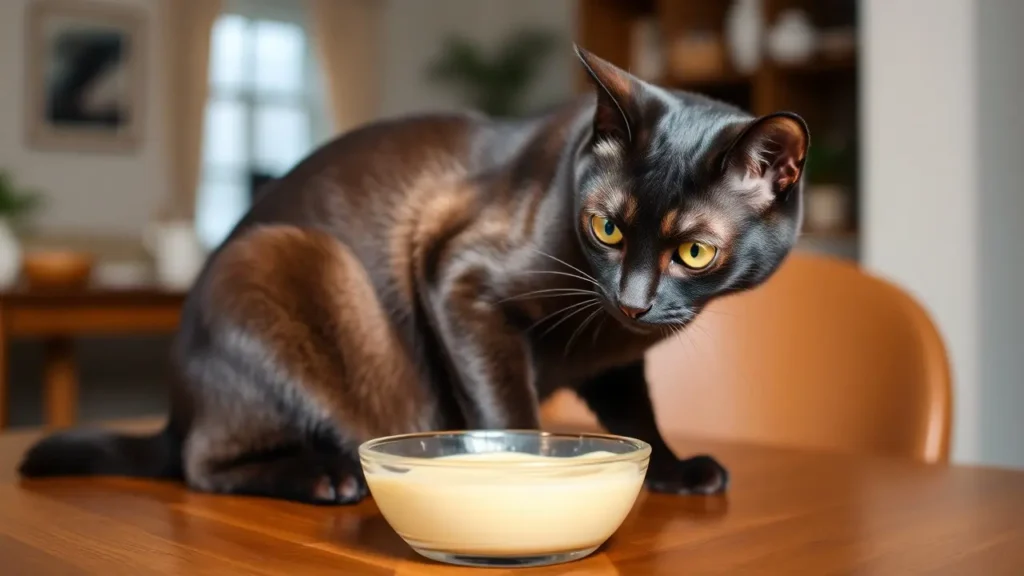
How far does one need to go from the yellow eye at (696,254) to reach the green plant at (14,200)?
384 cm

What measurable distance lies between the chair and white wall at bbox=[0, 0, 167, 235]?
3.97 m

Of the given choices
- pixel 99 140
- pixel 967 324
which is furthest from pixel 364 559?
pixel 99 140

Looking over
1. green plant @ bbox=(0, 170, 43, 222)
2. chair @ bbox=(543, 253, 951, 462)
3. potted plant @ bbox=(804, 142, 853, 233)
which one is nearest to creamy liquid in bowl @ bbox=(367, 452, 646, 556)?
chair @ bbox=(543, 253, 951, 462)

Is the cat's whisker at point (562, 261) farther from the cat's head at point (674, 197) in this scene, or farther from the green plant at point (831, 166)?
the green plant at point (831, 166)

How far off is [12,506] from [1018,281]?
6.72 feet

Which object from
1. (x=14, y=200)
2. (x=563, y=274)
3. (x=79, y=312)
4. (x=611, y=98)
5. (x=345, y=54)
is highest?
(x=345, y=54)

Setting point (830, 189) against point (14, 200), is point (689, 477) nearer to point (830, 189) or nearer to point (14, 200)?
point (830, 189)

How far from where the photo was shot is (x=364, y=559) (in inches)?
22.4

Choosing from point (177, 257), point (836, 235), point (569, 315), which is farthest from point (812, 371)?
point (177, 257)

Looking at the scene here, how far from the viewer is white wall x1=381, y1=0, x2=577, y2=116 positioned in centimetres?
575

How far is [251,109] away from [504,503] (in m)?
5.23

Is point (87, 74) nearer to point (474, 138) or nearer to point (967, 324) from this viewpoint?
point (967, 324)

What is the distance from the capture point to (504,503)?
20.6 inches

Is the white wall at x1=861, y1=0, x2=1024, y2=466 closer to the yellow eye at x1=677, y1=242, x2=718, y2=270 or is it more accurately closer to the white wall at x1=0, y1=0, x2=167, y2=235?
the yellow eye at x1=677, y1=242, x2=718, y2=270
